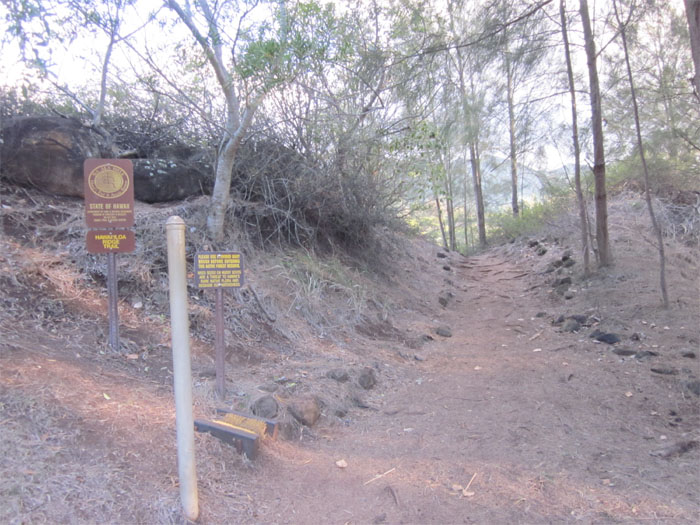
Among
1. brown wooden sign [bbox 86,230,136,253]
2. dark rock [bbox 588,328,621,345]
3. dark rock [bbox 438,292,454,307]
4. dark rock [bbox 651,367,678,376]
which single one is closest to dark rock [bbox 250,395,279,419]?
brown wooden sign [bbox 86,230,136,253]

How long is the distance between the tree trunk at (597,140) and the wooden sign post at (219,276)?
8.44 meters

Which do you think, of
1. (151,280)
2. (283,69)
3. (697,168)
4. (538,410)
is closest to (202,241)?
(151,280)

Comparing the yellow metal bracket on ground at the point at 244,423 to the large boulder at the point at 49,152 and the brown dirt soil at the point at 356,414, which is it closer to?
the brown dirt soil at the point at 356,414

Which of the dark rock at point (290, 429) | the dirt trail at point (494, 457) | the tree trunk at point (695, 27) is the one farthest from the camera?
the tree trunk at point (695, 27)

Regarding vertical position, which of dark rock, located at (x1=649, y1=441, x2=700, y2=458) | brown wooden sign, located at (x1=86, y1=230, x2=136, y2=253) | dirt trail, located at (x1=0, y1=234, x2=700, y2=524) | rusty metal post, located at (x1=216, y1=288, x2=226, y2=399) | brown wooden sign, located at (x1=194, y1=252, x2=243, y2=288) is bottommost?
dark rock, located at (x1=649, y1=441, x2=700, y2=458)

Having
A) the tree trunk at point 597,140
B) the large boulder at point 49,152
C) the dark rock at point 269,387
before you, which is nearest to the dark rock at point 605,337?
the tree trunk at point 597,140

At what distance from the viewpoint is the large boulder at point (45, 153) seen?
23.5ft

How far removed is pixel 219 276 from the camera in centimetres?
482

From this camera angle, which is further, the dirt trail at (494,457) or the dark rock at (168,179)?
the dark rock at (168,179)

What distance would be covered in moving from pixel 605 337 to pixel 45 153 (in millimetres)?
9229

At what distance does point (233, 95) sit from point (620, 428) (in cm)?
630

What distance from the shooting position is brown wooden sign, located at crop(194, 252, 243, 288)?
15.6ft

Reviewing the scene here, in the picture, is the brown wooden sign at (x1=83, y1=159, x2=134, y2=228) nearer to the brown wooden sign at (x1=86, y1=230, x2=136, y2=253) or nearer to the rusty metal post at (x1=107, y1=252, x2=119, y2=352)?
the brown wooden sign at (x1=86, y1=230, x2=136, y2=253)

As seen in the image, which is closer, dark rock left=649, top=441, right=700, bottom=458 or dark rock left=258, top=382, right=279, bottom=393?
dark rock left=649, top=441, right=700, bottom=458
